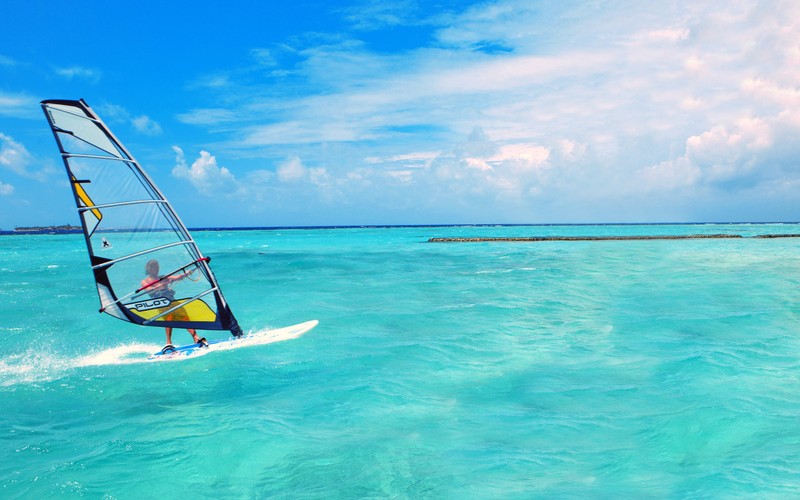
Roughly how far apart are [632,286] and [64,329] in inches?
887

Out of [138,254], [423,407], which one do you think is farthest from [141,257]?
[423,407]

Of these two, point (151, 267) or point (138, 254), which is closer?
point (138, 254)

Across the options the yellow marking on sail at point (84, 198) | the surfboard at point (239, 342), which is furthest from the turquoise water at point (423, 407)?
the yellow marking on sail at point (84, 198)

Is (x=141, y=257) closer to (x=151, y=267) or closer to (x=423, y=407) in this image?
(x=151, y=267)

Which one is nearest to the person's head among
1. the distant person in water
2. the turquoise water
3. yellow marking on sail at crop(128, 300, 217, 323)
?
the distant person in water

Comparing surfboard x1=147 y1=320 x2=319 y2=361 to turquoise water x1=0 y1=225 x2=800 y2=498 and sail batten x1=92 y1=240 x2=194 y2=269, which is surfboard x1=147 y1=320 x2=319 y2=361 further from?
sail batten x1=92 y1=240 x2=194 y2=269

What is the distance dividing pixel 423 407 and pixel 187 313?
548 cm

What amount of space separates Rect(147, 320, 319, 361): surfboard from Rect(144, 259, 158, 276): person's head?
2.17 metres

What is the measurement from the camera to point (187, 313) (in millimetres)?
11000

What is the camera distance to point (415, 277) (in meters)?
29.6

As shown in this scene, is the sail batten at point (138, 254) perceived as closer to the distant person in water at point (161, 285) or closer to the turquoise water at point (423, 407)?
the distant person in water at point (161, 285)

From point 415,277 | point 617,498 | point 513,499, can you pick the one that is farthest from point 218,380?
point 415,277

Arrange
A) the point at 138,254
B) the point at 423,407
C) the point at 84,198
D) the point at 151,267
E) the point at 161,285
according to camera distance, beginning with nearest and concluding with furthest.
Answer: the point at 423,407 < the point at 84,198 < the point at 138,254 < the point at 151,267 < the point at 161,285

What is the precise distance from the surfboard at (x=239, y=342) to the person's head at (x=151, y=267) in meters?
2.17
